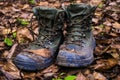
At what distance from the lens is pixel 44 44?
6.31ft

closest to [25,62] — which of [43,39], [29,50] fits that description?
[29,50]

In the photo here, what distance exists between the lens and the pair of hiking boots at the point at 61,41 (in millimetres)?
1805

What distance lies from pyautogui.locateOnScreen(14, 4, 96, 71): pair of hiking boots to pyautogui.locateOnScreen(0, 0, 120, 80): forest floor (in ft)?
0.18

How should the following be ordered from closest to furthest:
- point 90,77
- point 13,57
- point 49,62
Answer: point 90,77, point 49,62, point 13,57

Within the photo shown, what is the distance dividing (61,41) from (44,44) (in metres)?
0.15

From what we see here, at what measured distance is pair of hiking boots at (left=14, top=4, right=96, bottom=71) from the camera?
180 cm

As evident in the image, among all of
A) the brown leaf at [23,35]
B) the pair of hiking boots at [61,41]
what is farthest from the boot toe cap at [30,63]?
the brown leaf at [23,35]

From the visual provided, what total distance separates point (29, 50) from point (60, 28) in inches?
9.9

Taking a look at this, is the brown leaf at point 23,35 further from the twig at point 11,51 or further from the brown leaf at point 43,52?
the brown leaf at point 43,52

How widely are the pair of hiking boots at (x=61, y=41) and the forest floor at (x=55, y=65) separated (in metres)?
0.06

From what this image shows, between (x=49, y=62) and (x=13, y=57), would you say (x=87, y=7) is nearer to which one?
(x=49, y=62)

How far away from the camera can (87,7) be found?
6.26ft

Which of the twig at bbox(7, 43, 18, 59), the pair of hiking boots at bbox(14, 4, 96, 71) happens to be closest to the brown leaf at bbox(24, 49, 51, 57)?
the pair of hiking boots at bbox(14, 4, 96, 71)

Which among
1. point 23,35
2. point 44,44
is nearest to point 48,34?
point 44,44
